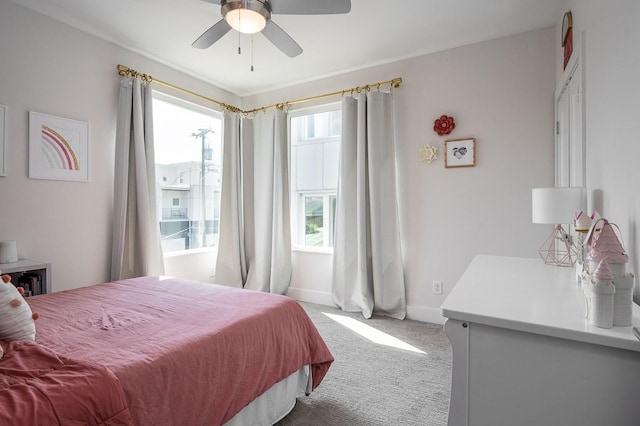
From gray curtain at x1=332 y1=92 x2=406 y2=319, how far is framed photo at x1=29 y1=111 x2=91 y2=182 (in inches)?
94.7

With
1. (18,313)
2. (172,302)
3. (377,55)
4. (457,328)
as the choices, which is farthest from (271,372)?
(377,55)

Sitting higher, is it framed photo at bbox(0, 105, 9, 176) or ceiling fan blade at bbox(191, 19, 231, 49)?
ceiling fan blade at bbox(191, 19, 231, 49)

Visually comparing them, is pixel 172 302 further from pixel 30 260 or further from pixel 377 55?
pixel 377 55

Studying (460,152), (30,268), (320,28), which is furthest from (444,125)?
(30,268)

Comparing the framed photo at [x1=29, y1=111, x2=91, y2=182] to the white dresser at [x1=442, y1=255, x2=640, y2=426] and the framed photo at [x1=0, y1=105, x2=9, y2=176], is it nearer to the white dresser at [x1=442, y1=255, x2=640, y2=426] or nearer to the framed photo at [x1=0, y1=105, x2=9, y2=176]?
the framed photo at [x1=0, y1=105, x2=9, y2=176]

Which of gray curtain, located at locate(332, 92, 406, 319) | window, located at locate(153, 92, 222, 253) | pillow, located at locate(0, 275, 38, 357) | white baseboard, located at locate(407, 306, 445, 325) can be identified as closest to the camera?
pillow, located at locate(0, 275, 38, 357)

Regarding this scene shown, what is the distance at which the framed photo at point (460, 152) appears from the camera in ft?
10.1

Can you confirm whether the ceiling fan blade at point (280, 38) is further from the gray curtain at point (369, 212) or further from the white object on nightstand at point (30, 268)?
the white object on nightstand at point (30, 268)

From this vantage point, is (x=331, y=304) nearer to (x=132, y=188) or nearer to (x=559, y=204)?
(x=132, y=188)

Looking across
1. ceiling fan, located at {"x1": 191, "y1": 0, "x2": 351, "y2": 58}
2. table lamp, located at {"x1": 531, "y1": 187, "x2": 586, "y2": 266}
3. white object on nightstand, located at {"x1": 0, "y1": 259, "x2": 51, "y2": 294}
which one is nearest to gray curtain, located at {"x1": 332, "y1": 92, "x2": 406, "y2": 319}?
ceiling fan, located at {"x1": 191, "y1": 0, "x2": 351, "y2": 58}

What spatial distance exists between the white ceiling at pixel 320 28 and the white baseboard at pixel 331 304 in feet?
8.45

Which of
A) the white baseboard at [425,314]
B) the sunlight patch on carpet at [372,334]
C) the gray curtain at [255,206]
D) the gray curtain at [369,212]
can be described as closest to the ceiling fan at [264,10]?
the gray curtain at [369,212]

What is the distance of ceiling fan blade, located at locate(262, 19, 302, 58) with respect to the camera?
7.25 ft

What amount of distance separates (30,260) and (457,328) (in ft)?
9.60
